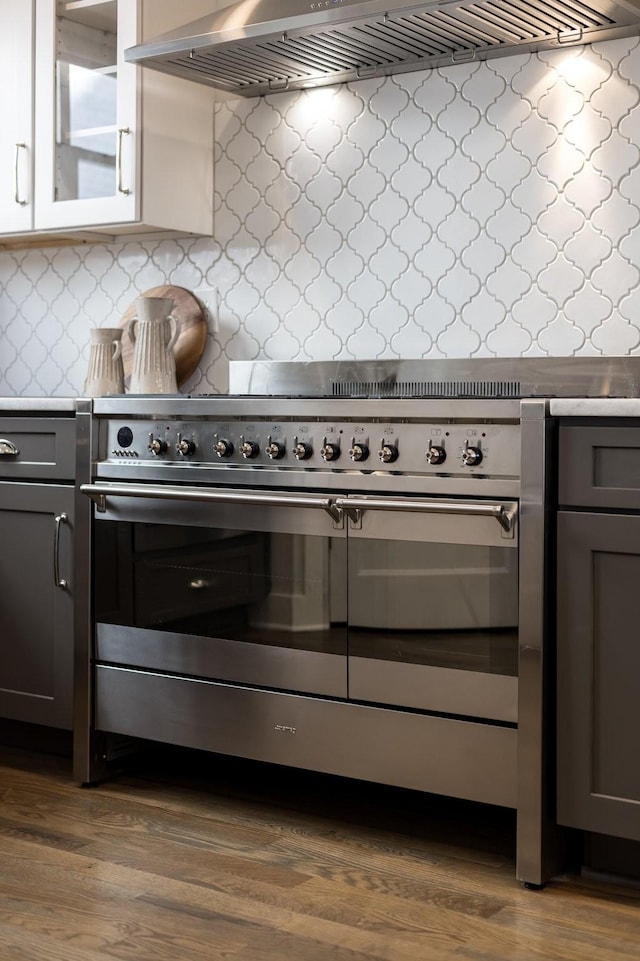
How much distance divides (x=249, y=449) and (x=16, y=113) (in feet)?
4.62

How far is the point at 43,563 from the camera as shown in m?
2.73

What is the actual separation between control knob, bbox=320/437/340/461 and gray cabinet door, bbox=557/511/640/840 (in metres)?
0.46

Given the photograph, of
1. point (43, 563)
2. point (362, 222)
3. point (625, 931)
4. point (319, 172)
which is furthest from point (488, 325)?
point (625, 931)

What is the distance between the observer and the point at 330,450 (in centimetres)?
225

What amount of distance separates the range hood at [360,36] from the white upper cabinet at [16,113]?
20.4 inches

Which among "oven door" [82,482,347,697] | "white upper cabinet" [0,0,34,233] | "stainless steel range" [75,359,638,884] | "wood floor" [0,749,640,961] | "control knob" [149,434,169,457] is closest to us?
"wood floor" [0,749,640,961]

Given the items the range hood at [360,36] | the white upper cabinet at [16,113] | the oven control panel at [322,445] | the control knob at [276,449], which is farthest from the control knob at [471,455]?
the white upper cabinet at [16,113]

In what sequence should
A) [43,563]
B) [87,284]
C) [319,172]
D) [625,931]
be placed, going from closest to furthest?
[625,931]
[43,563]
[319,172]
[87,284]

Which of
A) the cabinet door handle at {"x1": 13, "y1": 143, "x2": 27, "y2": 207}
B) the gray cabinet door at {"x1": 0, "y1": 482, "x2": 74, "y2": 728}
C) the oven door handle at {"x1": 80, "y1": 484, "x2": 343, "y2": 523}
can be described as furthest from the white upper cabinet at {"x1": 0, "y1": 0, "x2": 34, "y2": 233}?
the oven door handle at {"x1": 80, "y1": 484, "x2": 343, "y2": 523}

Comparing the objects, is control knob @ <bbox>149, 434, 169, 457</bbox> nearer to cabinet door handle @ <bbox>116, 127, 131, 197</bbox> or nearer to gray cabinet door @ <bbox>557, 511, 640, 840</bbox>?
cabinet door handle @ <bbox>116, 127, 131, 197</bbox>

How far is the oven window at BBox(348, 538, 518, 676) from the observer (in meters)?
2.08

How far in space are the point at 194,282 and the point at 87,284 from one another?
0.41m

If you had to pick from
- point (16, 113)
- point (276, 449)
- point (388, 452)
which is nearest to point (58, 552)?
point (276, 449)

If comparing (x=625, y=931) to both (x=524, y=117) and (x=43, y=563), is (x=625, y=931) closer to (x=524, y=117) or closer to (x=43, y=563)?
(x=43, y=563)
